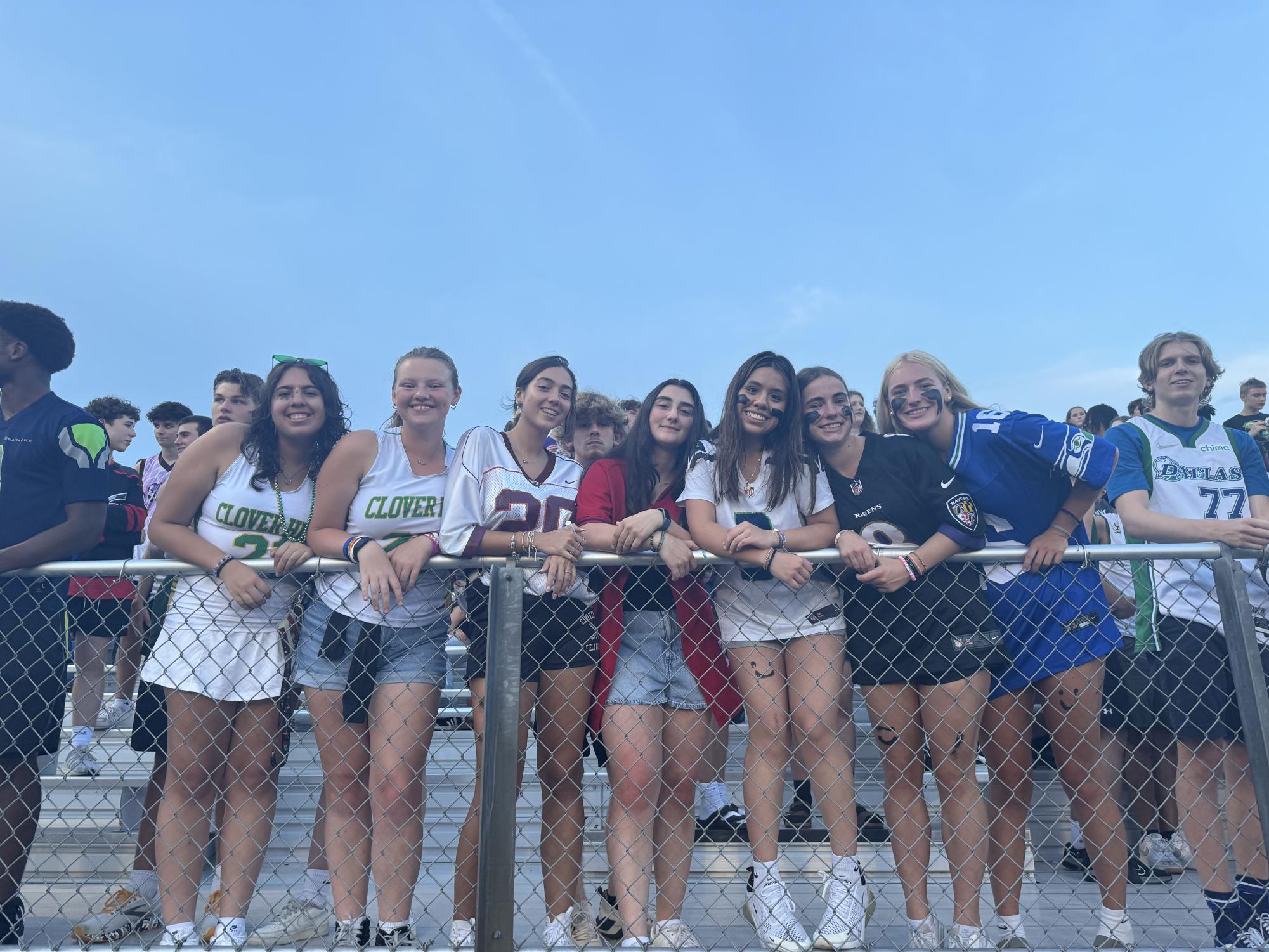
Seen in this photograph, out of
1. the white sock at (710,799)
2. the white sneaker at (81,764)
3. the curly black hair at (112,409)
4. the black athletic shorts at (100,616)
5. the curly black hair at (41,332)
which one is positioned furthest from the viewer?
the curly black hair at (112,409)

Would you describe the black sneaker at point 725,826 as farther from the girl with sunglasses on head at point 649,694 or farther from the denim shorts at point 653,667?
the denim shorts at point 653,667

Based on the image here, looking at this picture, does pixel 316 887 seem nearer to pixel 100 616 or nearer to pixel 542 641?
pixel 542 641

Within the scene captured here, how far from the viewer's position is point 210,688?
98.7 inches

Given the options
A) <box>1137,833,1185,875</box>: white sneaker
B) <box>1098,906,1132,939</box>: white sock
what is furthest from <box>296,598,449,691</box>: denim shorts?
<box>1137,833,1185,875</box>: white sneaker

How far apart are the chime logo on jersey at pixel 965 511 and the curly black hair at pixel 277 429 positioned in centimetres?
212

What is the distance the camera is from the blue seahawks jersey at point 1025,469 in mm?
2576

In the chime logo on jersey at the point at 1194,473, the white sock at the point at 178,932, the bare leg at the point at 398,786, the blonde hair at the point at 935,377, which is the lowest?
the white sock at the point at 178,932

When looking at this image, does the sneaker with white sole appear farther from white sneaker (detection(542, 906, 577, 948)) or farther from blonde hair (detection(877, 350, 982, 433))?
blonde hair (detection(877, 350, 982, 433))

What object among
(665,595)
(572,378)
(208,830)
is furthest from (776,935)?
(572,378)

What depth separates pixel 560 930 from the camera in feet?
7.91

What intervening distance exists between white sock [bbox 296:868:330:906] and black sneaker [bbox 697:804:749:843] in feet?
4.64

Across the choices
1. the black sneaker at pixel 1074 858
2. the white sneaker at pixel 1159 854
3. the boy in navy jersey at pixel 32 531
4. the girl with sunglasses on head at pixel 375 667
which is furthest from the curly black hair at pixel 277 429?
the white sneaker at pixel 1159 854

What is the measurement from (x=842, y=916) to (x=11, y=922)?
2.56 metres

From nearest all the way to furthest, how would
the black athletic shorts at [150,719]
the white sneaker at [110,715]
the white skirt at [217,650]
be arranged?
the white skirt at [217,650], the black athletic shorts at [150,719], the white sneaker at [110,715]
